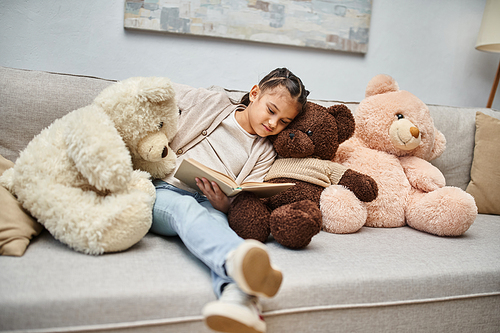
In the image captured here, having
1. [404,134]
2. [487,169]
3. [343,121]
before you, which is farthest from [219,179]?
[487,169]

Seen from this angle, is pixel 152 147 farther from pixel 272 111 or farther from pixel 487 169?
pixel 487 169

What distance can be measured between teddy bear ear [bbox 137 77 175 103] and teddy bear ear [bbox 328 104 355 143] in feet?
2.09

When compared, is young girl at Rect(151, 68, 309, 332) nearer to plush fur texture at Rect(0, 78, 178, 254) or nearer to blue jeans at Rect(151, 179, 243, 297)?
blue jeans at Rect(151, 179, 243, 297)

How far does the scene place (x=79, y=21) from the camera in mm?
1590

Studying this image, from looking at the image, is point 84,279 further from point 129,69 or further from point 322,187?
point 129,69

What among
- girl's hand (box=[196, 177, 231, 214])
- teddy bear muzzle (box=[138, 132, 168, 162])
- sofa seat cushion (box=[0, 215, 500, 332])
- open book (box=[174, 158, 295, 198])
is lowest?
sofa seat cushion (box=[0, 215, 500, 332])

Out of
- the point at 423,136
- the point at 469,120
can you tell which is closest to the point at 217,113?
the point at 423,136

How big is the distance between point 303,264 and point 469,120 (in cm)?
137

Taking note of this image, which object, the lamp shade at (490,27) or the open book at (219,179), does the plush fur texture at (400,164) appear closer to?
the open book at (219,179)

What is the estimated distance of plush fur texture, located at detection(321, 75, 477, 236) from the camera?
4.16ft

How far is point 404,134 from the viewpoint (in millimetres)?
1314

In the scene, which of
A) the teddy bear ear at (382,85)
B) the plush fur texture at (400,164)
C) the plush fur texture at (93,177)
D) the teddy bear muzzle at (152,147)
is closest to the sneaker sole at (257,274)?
the plush fur texture at (93,177)

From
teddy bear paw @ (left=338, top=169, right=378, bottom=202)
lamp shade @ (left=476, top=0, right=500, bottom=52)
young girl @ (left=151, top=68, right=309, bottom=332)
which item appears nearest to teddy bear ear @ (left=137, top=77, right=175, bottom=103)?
young girl @ (left=151, top=68, right=309, bottom=332)

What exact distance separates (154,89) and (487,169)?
160cm
